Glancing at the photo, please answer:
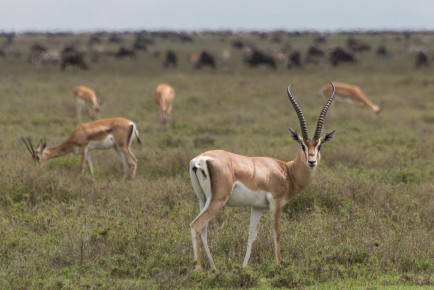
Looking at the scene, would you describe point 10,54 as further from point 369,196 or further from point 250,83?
point 369,196

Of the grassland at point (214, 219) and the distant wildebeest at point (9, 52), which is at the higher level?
the grassland at point (214, 219)

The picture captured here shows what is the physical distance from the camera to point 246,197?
5.32m

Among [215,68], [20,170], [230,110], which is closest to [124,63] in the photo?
[215,68]

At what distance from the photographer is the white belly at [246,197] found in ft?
17.3

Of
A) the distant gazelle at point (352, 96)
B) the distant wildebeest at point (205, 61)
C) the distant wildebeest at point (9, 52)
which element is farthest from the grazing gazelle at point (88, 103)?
the distant wildebeest at point (9, 52)

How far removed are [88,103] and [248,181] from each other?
11.6 metres

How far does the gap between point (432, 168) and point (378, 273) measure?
5.12m

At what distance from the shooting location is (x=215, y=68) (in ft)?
115

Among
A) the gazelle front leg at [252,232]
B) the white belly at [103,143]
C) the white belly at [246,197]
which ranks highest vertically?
the white belly at [246,197]

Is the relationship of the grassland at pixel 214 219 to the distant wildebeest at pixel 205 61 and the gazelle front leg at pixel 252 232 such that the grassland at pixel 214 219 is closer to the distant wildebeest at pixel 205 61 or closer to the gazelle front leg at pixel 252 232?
the gazelle front leg at pixel 252 232

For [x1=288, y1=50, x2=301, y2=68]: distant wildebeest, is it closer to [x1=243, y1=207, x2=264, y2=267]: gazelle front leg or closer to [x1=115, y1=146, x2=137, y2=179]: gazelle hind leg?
[x1=115, y1=146, x2=137, y2=179]: gazelle hind leg

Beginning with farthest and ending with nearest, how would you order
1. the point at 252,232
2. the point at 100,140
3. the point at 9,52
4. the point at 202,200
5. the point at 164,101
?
the point at 9,52, the point at 164,101, the point at 100,140, the point at 252,232, the point at 202,200

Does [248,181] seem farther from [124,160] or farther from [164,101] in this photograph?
[164,101]

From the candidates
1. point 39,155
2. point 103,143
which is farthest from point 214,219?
point 39,155
